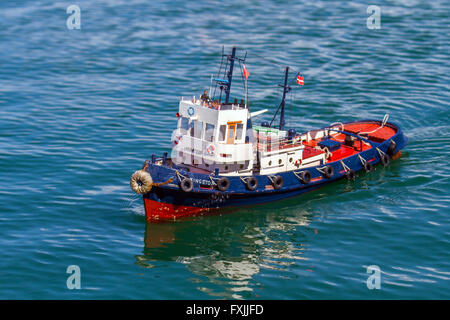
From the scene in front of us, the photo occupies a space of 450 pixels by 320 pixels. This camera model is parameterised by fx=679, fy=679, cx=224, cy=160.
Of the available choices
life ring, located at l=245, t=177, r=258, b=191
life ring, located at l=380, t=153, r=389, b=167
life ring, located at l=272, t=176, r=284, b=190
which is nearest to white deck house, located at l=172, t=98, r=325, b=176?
life ring, located at l=272, t=176, r=284, b=190

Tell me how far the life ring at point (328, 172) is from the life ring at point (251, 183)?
14.4ft

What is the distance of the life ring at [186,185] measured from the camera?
29.6m

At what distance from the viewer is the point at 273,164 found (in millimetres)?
32750

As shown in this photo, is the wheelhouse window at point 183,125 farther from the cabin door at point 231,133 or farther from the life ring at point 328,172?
the life ring at point 328,172

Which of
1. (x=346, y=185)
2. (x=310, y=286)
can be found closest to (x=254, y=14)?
(x=346, y=185)

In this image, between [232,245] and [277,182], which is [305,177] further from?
[232,245]

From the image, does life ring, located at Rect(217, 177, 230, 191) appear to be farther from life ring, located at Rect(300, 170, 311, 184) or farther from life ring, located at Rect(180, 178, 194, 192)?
life ring, located at Rect(300, 170, 311, 184)

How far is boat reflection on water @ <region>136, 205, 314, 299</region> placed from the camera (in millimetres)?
26234

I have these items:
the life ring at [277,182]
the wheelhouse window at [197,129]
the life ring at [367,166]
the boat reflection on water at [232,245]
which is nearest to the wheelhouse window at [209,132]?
the wheelhouse window at [197,129]

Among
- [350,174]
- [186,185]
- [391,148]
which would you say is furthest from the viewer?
[391,148]

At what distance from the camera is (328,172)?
3397 cm

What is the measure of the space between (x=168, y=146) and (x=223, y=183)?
9.43 meters

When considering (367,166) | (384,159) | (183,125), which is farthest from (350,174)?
(183,125)

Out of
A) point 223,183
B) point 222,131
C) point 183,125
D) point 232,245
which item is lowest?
point 232,245
